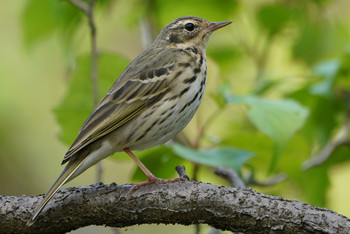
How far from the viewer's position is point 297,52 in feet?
19.8

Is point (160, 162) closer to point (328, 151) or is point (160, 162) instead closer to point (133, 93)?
point (133, 93)

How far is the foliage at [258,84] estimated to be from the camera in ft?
14.0

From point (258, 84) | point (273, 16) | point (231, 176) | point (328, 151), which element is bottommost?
point (231, 176)

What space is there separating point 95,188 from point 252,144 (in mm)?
1386

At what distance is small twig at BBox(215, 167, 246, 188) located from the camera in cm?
401

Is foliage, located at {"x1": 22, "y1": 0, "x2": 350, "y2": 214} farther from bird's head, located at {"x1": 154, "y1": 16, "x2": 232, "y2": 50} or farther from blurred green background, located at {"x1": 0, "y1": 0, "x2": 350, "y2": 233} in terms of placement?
bird's head, located at {"x1": 154, "y1": 16, "x2": 232, "y2": 50}

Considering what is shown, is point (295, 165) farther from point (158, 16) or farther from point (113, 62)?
point (158, 16)

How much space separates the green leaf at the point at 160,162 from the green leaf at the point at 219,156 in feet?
0.74

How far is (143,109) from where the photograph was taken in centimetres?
430

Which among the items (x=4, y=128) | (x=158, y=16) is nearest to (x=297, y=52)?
(x=158, y=16)

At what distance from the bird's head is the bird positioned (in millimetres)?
268

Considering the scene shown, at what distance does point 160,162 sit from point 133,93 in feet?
1.84

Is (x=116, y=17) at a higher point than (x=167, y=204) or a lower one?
higher

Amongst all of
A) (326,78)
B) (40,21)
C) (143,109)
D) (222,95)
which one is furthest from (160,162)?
(40,21)
